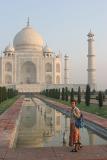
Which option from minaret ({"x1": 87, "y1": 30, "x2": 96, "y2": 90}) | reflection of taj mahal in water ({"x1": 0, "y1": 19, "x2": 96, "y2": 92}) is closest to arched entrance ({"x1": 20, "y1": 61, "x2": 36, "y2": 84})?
reflection of taj mahal in water ({"x1": 0, "y1": 19, "x2": 96, "y2": 92})

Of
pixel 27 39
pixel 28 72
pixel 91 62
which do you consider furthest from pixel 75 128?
pixel 28 72

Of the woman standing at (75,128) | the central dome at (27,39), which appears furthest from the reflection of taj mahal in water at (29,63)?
the woman standing at (75,128)

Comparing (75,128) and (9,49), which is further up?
(9,49)

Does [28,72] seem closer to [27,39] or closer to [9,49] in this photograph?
[9,49]

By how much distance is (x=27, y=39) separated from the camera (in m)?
46.8

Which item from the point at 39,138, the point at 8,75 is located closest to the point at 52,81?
the point at 8,75

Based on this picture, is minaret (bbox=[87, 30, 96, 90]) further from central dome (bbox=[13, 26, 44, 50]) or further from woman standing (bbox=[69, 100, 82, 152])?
woman standing (bbox=[69, 100, 82, 152])

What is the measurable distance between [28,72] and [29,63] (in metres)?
1.46

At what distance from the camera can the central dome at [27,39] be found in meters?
46.9

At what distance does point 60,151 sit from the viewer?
4551 mm

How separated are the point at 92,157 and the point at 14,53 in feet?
141

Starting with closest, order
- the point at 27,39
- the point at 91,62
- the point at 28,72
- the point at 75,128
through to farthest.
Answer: the point at 75,128
the point at 91,62
the point at 27,39
the point at 28,72

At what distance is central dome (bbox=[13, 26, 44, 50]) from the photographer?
46.9 m

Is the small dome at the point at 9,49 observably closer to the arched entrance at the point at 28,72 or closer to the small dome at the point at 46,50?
the arched entrance at the point at 28,72
